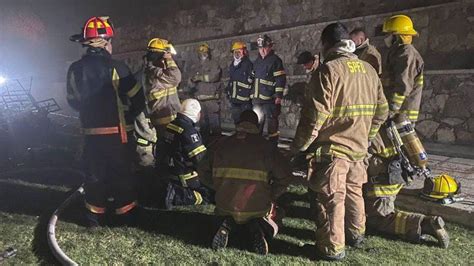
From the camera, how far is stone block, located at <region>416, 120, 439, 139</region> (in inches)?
298

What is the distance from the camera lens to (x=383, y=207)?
3.95 metres

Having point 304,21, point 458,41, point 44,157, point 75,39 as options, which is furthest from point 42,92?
point 458,41

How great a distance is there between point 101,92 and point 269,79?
137 inches

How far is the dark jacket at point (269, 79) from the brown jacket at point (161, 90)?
6.72ft

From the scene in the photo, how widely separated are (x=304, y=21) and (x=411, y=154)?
21.2ft

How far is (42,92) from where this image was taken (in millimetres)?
17703

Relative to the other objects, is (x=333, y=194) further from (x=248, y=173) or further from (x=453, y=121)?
(x=453, y=121)

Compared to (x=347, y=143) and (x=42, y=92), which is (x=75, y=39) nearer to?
(x=347, y=143)

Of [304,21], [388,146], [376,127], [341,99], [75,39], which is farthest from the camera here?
[304,21]

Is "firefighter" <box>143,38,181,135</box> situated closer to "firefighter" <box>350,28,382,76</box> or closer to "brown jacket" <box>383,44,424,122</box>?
"firefighter" <box>350,28,382,76</box>

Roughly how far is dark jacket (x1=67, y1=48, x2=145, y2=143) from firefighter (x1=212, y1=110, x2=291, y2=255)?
127cm

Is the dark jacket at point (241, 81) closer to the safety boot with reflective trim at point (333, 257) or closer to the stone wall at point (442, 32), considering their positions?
the stone wall at point (442, 32)

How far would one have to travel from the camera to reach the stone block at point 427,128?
24.9 feet

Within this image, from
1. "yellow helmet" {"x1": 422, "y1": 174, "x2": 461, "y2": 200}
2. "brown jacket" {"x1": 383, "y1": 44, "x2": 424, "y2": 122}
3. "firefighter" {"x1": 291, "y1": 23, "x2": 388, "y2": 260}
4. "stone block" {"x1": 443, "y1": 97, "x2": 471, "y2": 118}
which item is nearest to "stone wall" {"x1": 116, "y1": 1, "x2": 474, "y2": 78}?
"stone block" {"x1": 443, "y1": 97, "x2": 471, "y2": 118}
